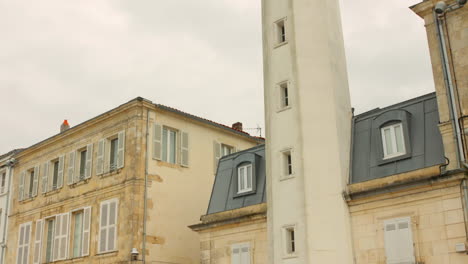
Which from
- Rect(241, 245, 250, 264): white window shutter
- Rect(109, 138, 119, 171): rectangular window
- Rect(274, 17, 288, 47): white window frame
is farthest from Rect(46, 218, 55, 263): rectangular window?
Rect(274, 17, 288, 47): white window frame

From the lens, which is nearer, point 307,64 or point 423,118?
point 423,118

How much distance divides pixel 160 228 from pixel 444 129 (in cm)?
1257

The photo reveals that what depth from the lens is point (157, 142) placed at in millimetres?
25000

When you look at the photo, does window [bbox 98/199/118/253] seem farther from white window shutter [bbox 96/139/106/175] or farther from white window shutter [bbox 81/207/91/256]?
white window shutter [bbox 96/139/106/175]

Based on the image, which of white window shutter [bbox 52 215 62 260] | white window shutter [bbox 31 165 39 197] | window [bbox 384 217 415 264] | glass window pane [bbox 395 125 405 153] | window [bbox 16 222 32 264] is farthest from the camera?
white window shutter [bbox 31 165 39 197]

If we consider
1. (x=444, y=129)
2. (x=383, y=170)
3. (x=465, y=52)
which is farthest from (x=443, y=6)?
(x=383, y=170)

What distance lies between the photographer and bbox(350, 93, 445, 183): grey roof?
16562 millimetres

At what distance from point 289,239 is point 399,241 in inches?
136

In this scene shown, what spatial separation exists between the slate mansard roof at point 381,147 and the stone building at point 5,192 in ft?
49.6

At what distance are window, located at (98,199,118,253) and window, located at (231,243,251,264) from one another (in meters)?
5.81

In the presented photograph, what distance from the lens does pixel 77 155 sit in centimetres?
2730

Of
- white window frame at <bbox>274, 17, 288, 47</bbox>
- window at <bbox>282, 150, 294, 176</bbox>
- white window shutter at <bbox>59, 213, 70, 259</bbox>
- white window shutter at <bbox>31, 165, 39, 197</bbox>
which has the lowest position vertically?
white window shutter at <bbox>59, 213, 70, 259</bbox>

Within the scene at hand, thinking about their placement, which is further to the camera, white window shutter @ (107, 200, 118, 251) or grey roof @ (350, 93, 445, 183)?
white window shutter @ (107, 200, 118, 251)

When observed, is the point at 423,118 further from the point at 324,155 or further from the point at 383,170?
the point at 324,155
